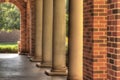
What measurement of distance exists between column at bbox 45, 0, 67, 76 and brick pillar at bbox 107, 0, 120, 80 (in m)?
6.84

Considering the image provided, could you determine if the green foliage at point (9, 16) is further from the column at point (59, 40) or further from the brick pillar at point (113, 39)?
the brick pillar at point (113, 39)

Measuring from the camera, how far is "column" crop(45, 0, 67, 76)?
1240 cm

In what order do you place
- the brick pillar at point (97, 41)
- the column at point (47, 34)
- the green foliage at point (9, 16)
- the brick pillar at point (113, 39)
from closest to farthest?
the brick pillar at point (113, 39) < the brick pillar at point (97, 41) < the column at point (47, 34) < the green foliage at point (9, 16)

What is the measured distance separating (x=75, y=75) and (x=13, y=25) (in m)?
36.4

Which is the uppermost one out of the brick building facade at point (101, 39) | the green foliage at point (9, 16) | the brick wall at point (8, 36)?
the green foliage at point (9, 16)

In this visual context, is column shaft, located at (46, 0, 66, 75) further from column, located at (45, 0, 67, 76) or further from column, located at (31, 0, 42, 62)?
column, located at (31, 0, 42, 62)

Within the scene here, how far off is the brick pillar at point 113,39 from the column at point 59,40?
22.4ft

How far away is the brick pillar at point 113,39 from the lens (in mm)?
5242

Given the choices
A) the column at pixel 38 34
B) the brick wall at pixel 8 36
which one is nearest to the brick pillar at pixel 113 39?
the column at pixel 38 34

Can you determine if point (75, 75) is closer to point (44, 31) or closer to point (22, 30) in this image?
point (44, 31)

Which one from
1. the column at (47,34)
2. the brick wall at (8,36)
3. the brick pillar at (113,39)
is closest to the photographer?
the brick pillar at (113,39)

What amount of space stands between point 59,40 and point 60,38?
87 millimetres

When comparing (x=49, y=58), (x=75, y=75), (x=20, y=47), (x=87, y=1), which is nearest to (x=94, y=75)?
(x=87, y=1)

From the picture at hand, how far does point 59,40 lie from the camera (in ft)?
41.1
